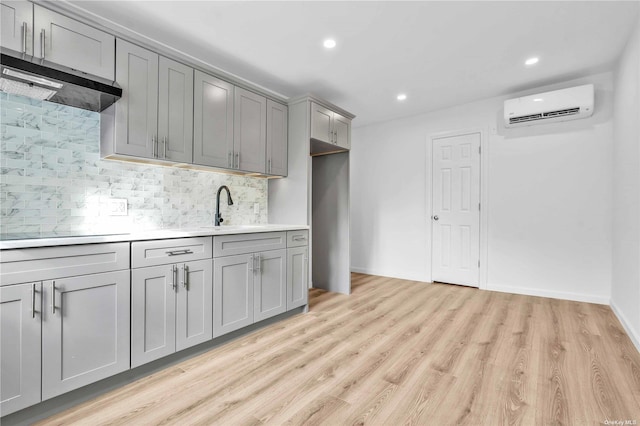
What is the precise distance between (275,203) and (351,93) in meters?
1.69

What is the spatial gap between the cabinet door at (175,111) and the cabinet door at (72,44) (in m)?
0.36

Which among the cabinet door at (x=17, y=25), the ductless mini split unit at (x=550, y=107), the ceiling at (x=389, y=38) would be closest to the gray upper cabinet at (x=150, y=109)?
the ceiling at (x=389, y=38)

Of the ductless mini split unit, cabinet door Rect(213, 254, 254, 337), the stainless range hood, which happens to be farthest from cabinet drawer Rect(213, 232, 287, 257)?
the ductless mini split unit

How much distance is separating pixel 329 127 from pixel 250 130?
40.9 inches

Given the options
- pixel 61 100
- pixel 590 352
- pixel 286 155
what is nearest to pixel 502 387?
pixel 590 352

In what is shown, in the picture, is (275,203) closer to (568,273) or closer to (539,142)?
(539,142)

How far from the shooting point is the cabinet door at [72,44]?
1.79 meters

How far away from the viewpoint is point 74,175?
2.12 metres

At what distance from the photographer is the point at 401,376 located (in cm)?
195

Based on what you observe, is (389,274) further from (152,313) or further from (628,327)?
(152,313)

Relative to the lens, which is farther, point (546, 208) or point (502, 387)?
point (546, 208)

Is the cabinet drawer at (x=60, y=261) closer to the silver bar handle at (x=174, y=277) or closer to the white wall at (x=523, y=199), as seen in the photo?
the silver bar handle at (x=174, y=277)

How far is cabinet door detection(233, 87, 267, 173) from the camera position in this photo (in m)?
2.90

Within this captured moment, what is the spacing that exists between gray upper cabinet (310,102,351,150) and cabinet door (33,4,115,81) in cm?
191
